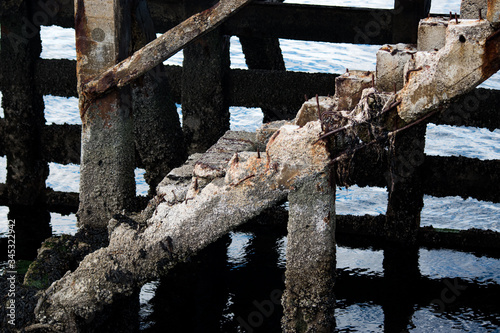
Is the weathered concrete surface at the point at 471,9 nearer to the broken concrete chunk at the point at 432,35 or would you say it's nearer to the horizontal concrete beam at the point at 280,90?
the broken concrete chunk at the point at 432,35

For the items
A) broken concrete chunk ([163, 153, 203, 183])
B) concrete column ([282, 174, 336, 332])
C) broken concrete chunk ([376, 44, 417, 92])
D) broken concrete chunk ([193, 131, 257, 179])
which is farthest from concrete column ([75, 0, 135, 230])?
broken concrete chunk ([376, 44, 417, 92])

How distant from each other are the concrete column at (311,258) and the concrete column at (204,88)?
3034 millimetres

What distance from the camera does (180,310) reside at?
6.31 m

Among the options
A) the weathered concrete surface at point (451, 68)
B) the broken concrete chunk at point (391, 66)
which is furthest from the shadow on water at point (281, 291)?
the weathered concrete surface at point (451, 68)

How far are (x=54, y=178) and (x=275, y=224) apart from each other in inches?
194

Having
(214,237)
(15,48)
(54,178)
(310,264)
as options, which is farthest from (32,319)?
(54,178)

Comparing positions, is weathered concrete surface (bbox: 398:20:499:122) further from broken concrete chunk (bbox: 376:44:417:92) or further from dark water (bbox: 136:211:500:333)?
dark water (bbox: 136:211:500:333)

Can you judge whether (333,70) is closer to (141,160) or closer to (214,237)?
(141,160)

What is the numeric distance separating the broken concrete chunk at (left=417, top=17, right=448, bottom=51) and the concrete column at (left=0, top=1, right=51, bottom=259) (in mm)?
4471

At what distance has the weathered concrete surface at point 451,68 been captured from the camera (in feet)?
14.0

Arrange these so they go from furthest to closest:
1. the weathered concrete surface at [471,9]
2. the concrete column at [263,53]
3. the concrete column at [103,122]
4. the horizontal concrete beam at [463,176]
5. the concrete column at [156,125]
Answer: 1. the concrete column at [263,53]
2. the horizontal concrete beam at [463,176]
3. the concrete column at [156,125]
4. the concrete column at [103,122]
5. the weathered concrete surface at [471,9]

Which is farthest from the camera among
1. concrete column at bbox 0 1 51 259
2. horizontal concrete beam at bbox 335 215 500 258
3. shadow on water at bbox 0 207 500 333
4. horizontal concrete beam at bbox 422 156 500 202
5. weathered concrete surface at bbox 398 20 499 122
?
concrete column at bbox 0 1 51 259

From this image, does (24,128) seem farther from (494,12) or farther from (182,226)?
(494,12)

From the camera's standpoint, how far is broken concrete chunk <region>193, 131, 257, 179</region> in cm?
Answer: 505
